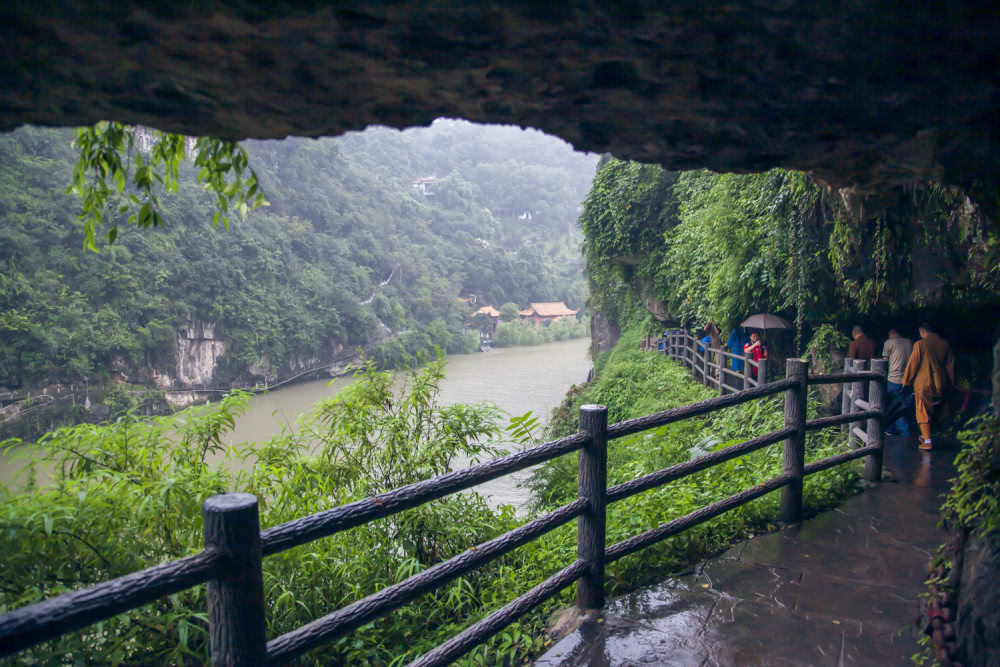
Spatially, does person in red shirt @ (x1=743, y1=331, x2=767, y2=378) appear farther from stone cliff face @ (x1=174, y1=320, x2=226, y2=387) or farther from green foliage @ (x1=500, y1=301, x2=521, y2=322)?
green foliage @ (x1=500, y1=301, x2=521, y2=322)

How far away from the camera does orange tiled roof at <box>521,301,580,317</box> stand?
1911 inches

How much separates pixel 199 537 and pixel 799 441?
11.3 feet

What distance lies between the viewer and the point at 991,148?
7.18 feet

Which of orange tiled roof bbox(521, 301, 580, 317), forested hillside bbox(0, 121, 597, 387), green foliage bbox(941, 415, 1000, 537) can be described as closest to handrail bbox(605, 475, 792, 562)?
green foliage bbox(941, 415, 1000, 537)

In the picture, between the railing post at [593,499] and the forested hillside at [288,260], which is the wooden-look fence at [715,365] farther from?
the railing post at [593,499]

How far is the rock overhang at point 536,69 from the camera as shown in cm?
142

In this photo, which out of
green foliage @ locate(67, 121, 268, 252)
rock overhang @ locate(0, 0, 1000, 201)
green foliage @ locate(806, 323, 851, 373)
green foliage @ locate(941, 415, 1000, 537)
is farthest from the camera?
green foliage @ locate(806, 323, 851, 373)

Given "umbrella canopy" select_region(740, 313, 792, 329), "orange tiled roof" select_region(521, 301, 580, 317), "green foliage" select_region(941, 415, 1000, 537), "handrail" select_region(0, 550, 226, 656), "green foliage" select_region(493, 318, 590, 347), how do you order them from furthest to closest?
"orange tiled roof" select_region(521, 301, 580, 317) → "green foliage" select_region(493, 318, 590, 347) → "umbrella canopy" select_region(740, 313, 792, 329) → "green foliage" select_region(941, 415, 1000, 537) → "handrail" select_region(0, 550, 226, 656)

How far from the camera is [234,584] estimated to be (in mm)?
1692

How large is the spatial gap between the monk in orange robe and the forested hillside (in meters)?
5.97

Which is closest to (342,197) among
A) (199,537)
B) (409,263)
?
(409,263)

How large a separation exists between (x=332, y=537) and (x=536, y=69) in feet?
9.55

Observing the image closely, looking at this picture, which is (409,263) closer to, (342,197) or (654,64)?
(342,197)

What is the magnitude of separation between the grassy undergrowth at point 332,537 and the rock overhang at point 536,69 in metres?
2.05
